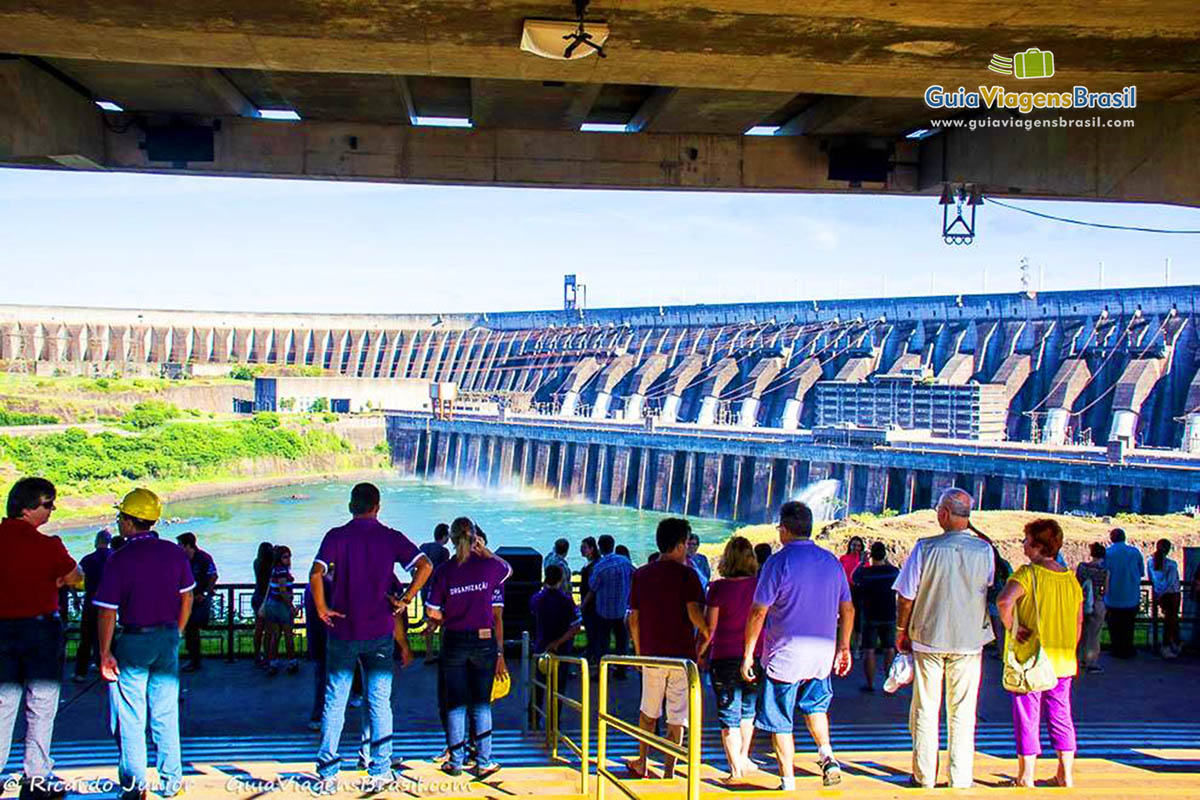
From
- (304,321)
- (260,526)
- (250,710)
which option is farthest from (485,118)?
(304,321)

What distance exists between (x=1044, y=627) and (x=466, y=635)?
2.85 m

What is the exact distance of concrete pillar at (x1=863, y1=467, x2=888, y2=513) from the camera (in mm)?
45281

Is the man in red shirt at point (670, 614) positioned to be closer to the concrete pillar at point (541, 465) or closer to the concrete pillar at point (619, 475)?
the concrete pillar at point (619, 475)

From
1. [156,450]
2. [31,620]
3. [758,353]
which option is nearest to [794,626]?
[31,620]

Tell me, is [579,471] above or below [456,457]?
below

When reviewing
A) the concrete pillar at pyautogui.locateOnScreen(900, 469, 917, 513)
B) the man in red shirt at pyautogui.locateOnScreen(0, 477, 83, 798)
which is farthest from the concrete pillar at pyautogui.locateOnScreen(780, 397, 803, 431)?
the man in red shirt at pyautogui.locateOnScreen(0, 477, 83, 798)

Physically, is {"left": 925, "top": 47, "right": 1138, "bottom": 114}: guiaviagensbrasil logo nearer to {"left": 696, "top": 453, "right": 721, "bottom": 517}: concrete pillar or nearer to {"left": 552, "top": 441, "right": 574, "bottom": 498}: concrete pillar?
{"left": 696, "top": 453, "right": 721, "bottom": 517}: concrete pillar

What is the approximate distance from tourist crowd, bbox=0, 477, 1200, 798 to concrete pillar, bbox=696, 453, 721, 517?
4655cm

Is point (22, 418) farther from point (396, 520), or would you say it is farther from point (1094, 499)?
point (1094, 499)

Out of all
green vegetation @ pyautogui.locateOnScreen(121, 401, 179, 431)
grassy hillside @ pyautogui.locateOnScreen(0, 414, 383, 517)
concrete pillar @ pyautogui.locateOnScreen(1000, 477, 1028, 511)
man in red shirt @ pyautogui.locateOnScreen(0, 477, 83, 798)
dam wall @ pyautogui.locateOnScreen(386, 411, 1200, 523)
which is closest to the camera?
man in red shirt @ pyautogui.locateOnScreen(0, 477, 83, 798)

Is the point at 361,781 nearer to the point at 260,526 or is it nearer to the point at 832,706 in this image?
the point at 832,706

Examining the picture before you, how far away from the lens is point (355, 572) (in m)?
5.36

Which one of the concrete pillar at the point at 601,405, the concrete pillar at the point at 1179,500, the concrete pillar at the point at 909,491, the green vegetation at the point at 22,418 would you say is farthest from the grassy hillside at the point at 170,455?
the concrete pillar at the point at 1179,500

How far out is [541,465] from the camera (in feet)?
205
